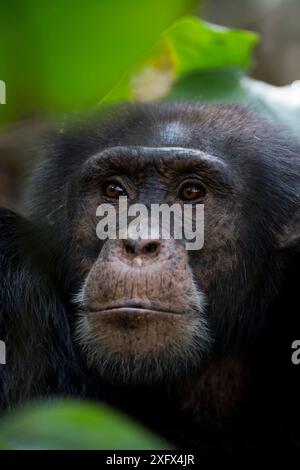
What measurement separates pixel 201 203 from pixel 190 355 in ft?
2.41

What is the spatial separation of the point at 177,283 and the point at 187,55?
2.85 m

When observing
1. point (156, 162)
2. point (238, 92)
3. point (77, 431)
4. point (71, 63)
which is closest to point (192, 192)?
point (156, 162)

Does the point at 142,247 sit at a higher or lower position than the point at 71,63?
higher

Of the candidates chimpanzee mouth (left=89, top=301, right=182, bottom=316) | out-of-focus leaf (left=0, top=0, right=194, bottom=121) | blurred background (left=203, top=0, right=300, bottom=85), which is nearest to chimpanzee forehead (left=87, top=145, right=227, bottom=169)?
chimpanzee mouth (left=89, top=301, right=182, bottom=316)

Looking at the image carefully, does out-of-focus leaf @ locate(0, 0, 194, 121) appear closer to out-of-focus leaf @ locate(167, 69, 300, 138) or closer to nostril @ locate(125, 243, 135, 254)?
nostril @ locate(125, 243, 135, 254)

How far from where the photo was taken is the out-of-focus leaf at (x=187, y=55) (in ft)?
17.1

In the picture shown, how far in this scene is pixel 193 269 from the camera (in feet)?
10.8

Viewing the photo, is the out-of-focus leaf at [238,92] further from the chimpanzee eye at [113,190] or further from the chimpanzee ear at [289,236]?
the chimpanzee eye at [113,190]

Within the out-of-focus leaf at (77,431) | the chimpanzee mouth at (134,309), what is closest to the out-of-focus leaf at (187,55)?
the chimpanzee mouth at (134,309)

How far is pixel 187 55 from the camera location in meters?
5.38

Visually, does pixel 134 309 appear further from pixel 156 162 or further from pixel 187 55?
pixel 187 55

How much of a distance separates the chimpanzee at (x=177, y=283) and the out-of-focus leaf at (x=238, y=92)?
1267 mm

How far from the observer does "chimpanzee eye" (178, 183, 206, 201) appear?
3436 mm

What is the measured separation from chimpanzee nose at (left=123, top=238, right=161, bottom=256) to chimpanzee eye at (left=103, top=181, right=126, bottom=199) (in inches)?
21.1
